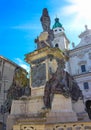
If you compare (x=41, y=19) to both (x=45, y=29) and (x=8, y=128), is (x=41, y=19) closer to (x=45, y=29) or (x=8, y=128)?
(x=45, y=29)

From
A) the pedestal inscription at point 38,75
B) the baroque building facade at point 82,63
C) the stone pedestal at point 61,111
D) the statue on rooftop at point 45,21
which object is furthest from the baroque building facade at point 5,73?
the stone pedestal at point 61,111

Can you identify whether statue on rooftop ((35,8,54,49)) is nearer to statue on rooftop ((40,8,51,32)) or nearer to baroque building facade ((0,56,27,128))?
statue on rooftop ((40,8,51,32))

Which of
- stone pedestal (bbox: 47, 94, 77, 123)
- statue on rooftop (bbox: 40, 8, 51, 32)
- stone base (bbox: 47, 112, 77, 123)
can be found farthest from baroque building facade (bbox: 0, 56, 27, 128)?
stone base (bbox: 47, 112, 77, 123)

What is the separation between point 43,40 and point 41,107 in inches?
140

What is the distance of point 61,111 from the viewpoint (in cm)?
682

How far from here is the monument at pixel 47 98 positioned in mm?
6000

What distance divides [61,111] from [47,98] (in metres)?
0.82

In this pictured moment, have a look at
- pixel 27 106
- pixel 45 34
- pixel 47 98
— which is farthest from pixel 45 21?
pixel 27 106

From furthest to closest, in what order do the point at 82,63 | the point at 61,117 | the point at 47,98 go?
the point at 82,63, the point at 47,98, the point at 61,117

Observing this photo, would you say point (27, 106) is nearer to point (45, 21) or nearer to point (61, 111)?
point (61, 111)

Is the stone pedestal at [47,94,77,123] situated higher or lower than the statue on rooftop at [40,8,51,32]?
lower

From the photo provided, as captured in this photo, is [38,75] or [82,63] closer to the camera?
[38,75]

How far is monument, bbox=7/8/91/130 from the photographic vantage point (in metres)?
6.00

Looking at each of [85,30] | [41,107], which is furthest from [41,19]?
[85,30]
